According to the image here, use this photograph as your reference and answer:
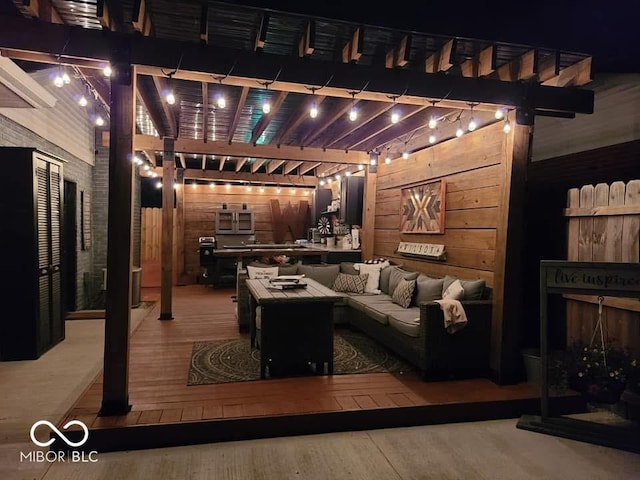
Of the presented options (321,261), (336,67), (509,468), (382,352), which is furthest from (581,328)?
(321,261)

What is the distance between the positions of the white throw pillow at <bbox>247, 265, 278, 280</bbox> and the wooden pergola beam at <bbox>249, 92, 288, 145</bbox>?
6.19 ft

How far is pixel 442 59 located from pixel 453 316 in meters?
2.11

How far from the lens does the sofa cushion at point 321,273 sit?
573cm

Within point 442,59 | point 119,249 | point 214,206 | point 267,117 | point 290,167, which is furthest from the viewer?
point 214,206

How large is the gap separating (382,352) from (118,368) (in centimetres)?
261

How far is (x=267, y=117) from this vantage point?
4.84 metres

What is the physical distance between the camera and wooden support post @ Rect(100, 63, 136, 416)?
2.74 m

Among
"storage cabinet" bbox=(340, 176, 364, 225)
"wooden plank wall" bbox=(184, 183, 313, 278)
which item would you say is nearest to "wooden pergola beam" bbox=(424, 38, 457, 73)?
"storage cabinet" bbox=(340, 176, 364, 225)

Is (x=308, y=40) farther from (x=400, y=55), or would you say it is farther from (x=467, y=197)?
(x=467, y=197)

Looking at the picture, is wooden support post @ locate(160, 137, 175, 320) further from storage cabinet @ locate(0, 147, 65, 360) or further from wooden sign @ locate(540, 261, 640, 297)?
wooden sign @ locate(540, 261, 640, 297)

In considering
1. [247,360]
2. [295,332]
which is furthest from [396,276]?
[247,360]

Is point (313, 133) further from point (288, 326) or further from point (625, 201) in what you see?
point (625, 201)

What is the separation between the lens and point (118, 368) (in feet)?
9.08

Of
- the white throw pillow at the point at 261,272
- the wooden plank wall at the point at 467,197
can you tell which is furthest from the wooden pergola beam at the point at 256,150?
the white throw pillow at the point at 261,272
